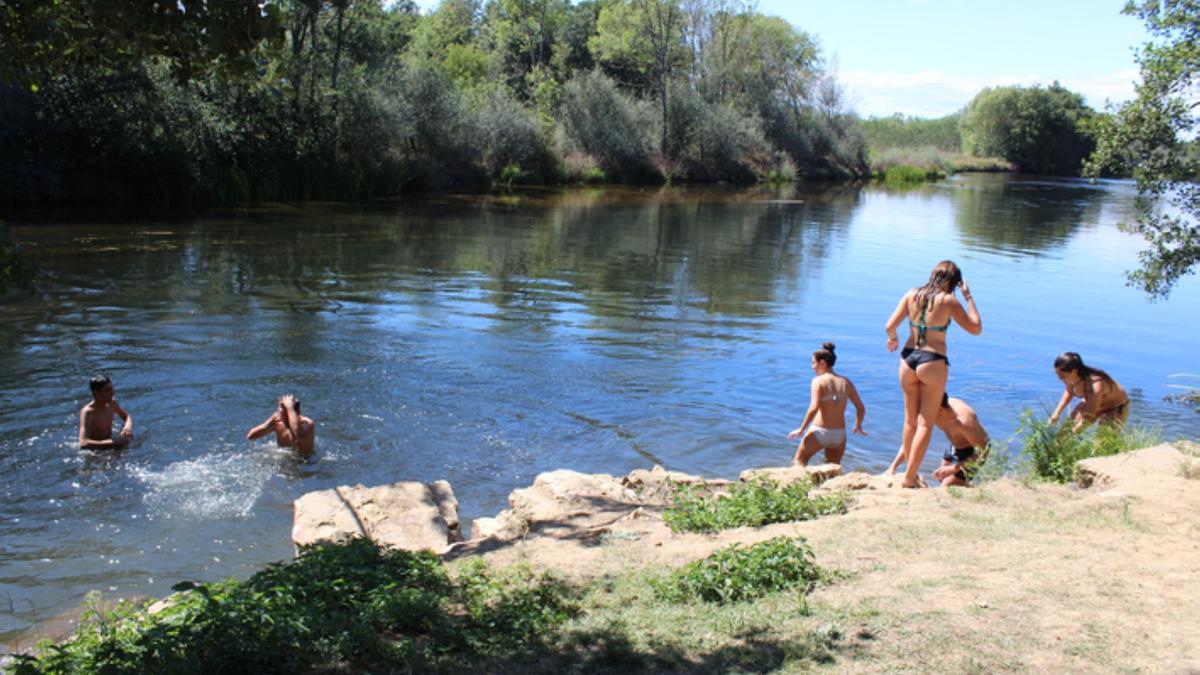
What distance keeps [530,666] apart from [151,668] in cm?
178

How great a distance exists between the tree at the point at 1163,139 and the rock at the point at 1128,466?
791 cm

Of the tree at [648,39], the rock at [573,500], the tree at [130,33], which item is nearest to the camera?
the tree at [130,33]

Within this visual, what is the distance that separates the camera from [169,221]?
96.9 feet

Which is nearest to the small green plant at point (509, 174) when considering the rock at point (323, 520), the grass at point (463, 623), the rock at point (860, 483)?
the rock at point (323, 520)

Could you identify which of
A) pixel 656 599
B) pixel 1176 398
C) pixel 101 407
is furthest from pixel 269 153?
pixel 656 599

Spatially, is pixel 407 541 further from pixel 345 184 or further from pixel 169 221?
pixel 345 184

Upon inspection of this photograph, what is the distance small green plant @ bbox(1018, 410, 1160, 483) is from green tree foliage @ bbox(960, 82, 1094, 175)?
9827 cm

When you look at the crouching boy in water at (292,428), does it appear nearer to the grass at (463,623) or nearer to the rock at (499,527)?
the rock at (499,527)

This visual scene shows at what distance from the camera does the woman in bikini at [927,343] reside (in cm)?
820

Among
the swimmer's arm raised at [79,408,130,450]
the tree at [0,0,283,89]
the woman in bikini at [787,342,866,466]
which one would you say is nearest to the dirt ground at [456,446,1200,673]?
the woman in bikini at [787,342,866,466]

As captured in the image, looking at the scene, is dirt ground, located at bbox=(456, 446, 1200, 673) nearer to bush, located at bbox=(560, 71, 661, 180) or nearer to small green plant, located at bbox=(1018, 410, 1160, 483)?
small green plant, located at bbox=(1018, 410, 1160, 483)

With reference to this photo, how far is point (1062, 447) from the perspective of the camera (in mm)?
8336

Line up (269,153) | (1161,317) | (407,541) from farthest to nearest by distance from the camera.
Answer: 1. (269,153)
2. (1161,317)
3. (407,541)

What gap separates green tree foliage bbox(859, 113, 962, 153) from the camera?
355 feet
